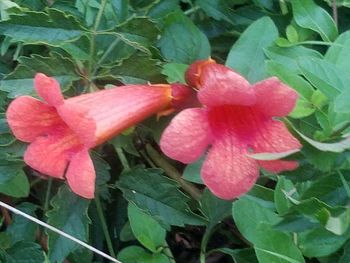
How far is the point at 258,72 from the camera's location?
1.16 metres

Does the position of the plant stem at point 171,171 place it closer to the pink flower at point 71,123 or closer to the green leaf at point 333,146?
the pink flower at point 71,123

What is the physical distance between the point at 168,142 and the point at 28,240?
1.29 feet

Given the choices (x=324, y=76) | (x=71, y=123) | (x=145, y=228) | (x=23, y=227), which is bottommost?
(x=23, y=227)

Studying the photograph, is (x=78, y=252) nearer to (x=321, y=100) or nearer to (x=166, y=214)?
(x=166, y=214)

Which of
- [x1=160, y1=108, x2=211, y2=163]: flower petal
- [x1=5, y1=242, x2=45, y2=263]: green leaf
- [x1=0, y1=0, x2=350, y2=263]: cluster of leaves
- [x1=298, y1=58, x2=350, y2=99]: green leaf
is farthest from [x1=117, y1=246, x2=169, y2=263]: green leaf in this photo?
[x1=298, y1=58, x2=350, y2=99]: green leaf

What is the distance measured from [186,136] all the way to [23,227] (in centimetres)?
41

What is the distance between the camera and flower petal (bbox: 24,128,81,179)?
106 cm

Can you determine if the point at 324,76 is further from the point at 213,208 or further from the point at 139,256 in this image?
the point at 139,256

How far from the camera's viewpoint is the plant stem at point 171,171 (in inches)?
51.8

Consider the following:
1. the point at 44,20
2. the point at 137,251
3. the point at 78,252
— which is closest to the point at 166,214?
the point at 137,251

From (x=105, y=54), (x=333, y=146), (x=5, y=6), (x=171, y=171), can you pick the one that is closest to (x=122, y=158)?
(x=171, y=171)

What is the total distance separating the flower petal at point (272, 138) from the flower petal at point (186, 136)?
0.07 metres

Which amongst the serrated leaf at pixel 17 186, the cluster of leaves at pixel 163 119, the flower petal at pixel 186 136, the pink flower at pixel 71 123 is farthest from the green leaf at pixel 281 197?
the serrated leaf at pixel 17 186

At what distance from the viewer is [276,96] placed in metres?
0.99
